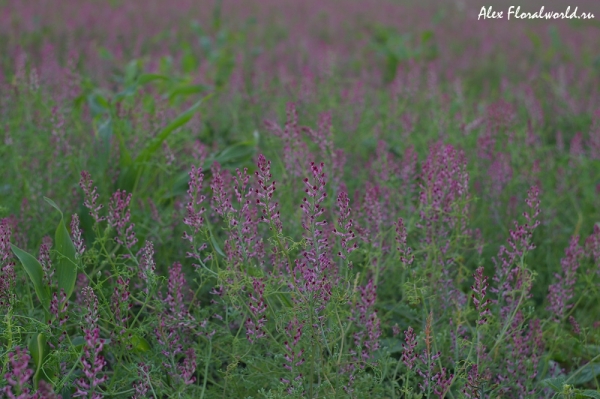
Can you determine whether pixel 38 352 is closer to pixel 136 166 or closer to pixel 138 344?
pixel 138 344

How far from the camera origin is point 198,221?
1.88 meters

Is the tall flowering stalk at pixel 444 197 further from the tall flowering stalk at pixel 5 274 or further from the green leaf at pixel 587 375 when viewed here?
the tall flowering stalk at pixel 5 274

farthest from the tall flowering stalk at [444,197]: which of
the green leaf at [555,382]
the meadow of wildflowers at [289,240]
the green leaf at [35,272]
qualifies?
the green leaf at [35,272]

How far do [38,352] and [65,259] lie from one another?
13.8 inches

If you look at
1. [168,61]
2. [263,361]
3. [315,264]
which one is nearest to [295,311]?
[315,264]

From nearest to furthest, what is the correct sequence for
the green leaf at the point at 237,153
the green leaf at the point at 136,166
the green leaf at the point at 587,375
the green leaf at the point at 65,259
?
the green leaf at the point at 65,259, the green leaf at the point at 587,375, the green leaf at the point at 136,166, the green leaf at the point at 237,153

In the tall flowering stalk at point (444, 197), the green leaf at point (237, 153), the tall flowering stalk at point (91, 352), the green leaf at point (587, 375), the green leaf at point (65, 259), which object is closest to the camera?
the tall flowering stalk at point (91, 352)

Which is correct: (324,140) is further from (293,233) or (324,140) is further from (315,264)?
(315,264)

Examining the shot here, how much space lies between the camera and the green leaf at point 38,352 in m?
1.76

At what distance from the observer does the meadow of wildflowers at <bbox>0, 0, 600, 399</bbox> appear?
1.85 m

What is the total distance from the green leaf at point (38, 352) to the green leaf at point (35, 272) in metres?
0.16

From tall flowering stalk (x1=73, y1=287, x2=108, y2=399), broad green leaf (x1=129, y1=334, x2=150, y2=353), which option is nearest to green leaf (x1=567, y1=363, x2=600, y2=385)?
broad green leaf (x1=129, y1=334, x2=150, y2=353)

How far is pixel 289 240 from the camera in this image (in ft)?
6.67

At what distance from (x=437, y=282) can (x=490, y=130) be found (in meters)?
1.35
